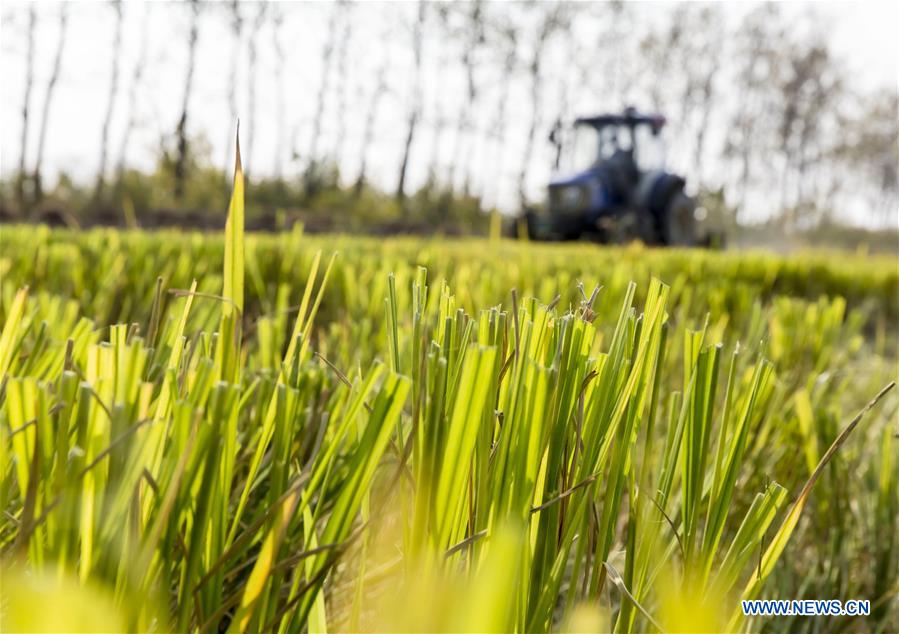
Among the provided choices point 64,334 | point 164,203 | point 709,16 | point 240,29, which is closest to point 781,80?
point 709,16

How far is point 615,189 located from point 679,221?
4.05 feet

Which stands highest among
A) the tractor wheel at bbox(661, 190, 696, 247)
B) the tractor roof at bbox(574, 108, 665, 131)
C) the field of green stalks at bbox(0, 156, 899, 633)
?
the tractor roof at bbox(574, 108, 665, 131)

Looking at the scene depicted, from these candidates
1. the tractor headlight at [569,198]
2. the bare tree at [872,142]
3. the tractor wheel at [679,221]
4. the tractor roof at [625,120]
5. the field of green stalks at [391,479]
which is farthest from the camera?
the bare tree at [872,142]

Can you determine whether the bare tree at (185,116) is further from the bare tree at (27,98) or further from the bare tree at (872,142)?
the bare tree at (872,142)

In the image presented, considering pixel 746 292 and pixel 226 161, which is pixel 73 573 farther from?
pixel 226 161

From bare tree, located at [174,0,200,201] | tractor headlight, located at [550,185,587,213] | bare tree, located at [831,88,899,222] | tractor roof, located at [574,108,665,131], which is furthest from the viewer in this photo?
bare tree, located at [831,88,899,222]

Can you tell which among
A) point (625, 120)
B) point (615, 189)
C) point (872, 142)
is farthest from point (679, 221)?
point (872, 142)

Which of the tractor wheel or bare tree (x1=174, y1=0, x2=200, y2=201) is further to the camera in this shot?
bare tree (x1=174, y1=0, x2=200, y2=201)

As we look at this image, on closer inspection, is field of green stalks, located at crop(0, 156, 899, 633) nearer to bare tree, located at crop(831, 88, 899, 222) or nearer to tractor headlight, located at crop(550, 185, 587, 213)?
tractor headlight, located at crop(550, 185, 587, 213)

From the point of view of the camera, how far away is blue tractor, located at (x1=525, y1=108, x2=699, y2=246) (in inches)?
483

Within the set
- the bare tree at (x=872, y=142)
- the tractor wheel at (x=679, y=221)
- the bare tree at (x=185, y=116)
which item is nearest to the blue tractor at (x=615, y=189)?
the tractor wheel at (x=679, y=221)

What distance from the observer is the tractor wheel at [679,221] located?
501 inches

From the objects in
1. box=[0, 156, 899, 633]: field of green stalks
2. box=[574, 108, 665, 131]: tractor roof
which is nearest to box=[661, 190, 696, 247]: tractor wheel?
box=[574, 108, 665, 131]: tractor roof

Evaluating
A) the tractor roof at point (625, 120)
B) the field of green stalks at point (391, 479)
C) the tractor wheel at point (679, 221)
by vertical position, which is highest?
the tractor roof at point (625, 120)
